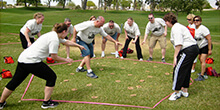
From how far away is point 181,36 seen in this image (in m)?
4.40

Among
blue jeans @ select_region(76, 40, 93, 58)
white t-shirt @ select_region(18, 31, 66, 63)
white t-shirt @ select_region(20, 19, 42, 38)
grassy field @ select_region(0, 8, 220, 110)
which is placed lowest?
grassy field @ select_region(0, 8, 220, 110)

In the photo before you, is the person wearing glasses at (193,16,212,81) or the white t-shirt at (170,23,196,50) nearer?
the white t-shirt at (170,23,196,50)

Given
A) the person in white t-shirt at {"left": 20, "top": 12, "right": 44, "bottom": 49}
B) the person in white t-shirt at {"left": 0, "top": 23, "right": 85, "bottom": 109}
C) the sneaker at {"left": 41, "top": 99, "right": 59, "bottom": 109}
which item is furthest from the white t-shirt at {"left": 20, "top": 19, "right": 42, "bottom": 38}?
the sneaker at {"left": 41, "top": 99, "right": 59, "bottom": 109}

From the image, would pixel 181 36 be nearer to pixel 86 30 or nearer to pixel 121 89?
pixel 121 89

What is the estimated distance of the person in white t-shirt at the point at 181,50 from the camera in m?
4.43

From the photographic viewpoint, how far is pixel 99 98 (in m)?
4.74

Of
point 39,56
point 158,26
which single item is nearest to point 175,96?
point 39,56

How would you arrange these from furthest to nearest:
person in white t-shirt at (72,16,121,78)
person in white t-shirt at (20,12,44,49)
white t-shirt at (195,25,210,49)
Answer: person in white t-shirt at (20,12,44,49) → person in white t-shirt at (72,16,121,78) → white t-shirt at (195,25,210,49)

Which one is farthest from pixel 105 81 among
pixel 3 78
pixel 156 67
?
pixel 3 78

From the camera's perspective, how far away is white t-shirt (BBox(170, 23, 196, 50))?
4398 millimetres

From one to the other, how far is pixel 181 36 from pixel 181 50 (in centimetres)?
39

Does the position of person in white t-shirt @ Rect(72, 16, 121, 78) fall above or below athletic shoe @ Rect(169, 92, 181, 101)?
above

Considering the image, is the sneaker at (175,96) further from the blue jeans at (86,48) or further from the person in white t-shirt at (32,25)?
the person in white t-shirt at (32,25)

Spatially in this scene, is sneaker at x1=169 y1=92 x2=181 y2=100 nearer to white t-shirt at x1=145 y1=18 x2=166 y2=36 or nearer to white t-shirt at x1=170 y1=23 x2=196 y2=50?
white t-shirt at x1=170 y1=23 x2=196 y2=50
